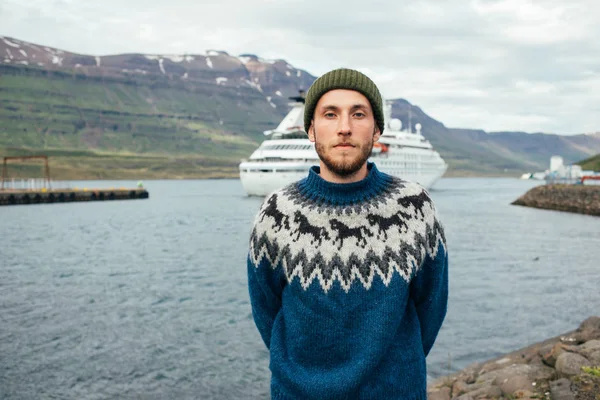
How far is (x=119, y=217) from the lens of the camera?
5297 cm

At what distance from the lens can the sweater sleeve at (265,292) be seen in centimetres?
289

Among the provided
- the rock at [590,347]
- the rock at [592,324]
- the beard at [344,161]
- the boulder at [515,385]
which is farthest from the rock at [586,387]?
the beard at [344,161]

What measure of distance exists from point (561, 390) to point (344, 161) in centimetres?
553

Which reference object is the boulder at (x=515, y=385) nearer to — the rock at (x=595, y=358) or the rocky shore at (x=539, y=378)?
the rocky shore at (x=539, y=378)

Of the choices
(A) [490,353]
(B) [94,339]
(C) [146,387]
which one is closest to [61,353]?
(B) [94,339]

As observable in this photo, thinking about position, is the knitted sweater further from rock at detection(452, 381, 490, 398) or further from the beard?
rock at detection(452, 381, 490, 398)

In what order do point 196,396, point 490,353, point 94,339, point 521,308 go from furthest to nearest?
1. point 521,308
2. point 94,339
3. point 490,353
4. point 196,396

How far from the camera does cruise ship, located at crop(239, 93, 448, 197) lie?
61875mm

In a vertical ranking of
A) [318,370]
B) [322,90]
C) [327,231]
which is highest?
[322,90]

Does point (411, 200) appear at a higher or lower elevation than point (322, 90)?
lower

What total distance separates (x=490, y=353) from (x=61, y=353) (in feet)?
30.9

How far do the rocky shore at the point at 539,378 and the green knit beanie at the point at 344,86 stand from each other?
506 cm

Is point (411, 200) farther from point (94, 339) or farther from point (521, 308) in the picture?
point (521, 308)

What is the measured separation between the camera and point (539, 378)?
795 centimetres
